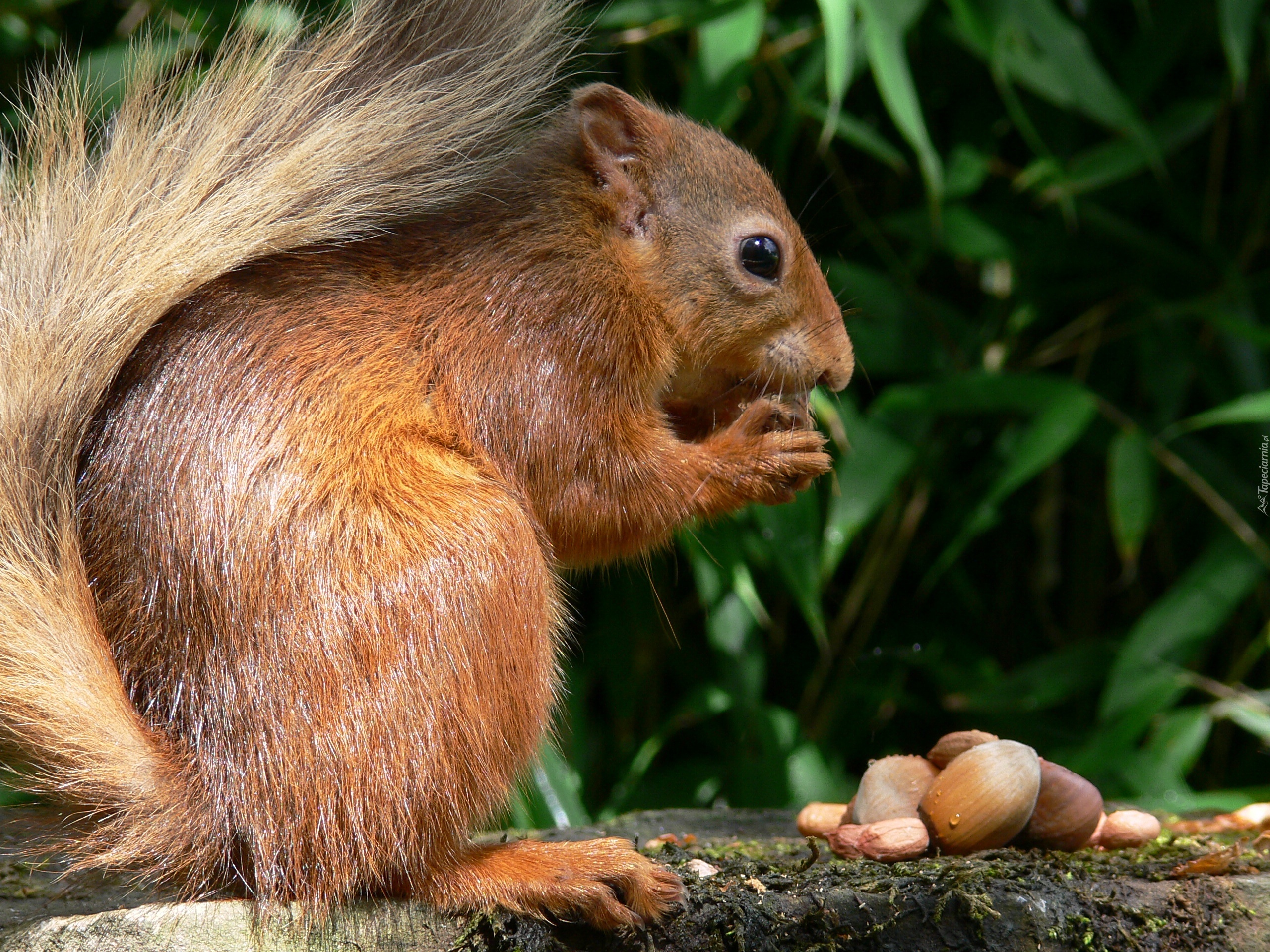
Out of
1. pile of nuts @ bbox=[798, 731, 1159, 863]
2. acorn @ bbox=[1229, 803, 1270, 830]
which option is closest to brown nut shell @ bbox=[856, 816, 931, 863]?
pile of nuts @ bbox=[798, 731, 1159, 863]

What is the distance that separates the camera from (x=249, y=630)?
38.0 inches

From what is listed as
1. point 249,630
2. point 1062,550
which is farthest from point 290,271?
point 1062,550

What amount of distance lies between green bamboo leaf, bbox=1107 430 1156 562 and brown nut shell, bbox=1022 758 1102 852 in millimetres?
804

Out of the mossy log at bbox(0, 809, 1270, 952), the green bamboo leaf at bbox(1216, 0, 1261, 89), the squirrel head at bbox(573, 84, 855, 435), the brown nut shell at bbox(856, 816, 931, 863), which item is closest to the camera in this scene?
the mossy log at bbox(0, 809, 1270, 952)

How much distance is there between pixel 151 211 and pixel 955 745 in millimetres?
939

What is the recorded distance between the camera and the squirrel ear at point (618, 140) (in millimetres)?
1339

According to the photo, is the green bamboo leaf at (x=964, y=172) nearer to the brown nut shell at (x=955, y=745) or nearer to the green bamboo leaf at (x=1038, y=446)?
the green bamboo leaf at (x=1038, y=446)

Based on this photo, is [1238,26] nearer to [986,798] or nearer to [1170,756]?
[1170,756]

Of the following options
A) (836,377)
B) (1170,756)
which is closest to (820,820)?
(836,377)

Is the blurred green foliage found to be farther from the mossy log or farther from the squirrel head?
the mossy log

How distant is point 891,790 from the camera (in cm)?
122

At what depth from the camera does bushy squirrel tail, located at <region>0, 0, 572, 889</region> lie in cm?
98

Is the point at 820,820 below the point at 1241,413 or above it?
below

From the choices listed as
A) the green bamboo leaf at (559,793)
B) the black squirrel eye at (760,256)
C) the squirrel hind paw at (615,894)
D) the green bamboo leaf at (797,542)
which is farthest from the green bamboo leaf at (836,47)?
the squirrel hind paw at (615,894)
